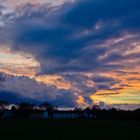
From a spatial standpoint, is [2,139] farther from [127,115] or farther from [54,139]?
[127,115]

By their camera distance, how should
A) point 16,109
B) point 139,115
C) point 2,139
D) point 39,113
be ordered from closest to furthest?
point 2,139 → point 139,115 → point 39,113 → point 16,109

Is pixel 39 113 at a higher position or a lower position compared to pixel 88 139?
higher

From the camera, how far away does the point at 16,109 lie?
197 metres

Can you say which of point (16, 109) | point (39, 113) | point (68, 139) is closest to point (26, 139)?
point (68, 139)

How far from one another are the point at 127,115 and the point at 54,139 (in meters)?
104

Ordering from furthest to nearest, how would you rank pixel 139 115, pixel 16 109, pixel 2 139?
pixel 16 109 < pixel 139 115 < pixel 2 139

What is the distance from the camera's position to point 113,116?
141000mm

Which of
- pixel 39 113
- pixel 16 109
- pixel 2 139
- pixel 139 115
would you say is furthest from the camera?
pixel 16 109

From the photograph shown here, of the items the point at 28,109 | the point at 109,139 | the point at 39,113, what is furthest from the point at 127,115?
the point at 109,139

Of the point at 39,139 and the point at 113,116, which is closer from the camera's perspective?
the point at 39,139

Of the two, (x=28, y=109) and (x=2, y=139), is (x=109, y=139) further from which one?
(x=28, y=109)

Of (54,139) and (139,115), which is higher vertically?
(139,115)

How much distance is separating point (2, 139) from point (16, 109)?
543ft

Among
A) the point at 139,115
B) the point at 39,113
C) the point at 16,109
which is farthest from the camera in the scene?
the point at 16,109
